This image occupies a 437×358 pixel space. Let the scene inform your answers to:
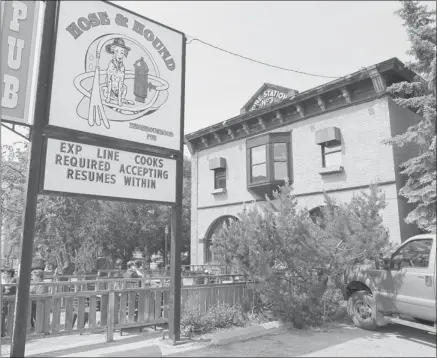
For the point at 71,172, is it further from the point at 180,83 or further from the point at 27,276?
the point at 180,83

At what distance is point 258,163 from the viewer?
17.4m

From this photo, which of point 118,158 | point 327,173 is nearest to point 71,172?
point 118,158

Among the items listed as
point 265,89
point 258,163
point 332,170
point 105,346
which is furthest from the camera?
point 265,89

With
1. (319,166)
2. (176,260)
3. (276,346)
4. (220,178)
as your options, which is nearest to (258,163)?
(220,178)

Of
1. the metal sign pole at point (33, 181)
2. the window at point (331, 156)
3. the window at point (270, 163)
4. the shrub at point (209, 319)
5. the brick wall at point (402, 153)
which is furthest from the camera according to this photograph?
the window at point (270, 163)

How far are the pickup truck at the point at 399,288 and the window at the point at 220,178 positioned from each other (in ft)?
36.5

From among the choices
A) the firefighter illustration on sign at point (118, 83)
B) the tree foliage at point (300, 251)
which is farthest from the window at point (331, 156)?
the firefighter illustration on sign at point (118, 83)

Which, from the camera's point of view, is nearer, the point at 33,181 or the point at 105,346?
the point at 33,181

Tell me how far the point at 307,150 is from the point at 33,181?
11588mm

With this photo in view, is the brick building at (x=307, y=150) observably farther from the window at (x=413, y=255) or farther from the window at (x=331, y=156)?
the window at (x=413, y=255)

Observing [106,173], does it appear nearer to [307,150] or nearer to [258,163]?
[307,150]

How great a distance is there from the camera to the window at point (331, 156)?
14.9 meters

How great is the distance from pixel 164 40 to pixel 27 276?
17.1 ft

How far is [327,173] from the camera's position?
14.8 metres
